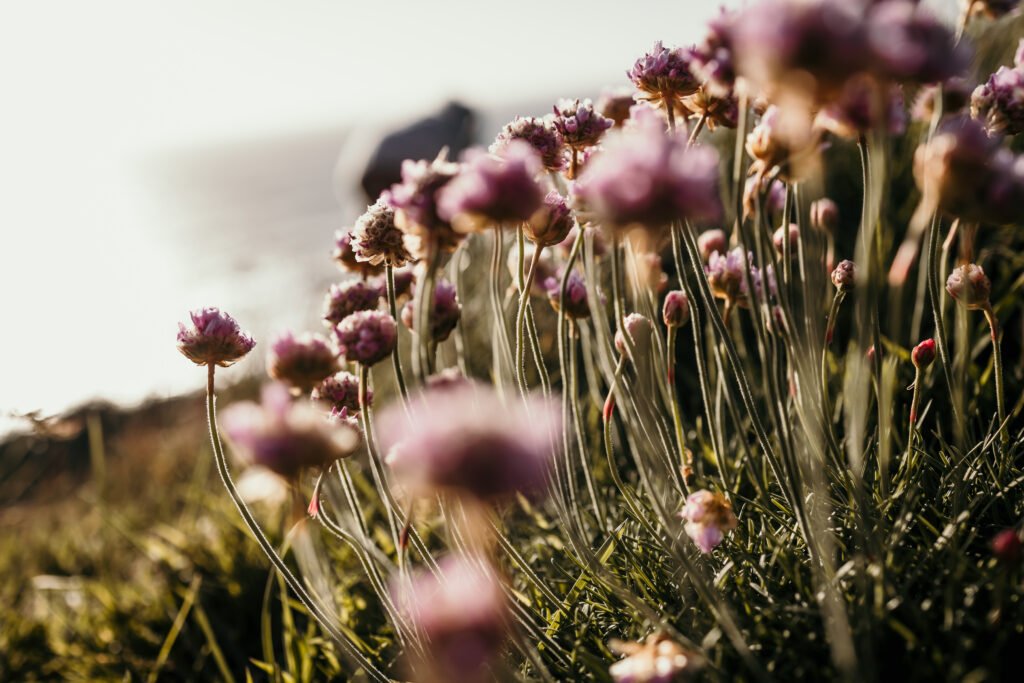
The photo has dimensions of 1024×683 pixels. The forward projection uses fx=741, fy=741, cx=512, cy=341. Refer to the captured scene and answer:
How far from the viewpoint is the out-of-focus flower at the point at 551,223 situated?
4.13ft

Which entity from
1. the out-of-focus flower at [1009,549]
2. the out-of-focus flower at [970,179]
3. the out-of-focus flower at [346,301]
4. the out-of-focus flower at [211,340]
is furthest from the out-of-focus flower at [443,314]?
the out-of-focus flower at [1009,549]

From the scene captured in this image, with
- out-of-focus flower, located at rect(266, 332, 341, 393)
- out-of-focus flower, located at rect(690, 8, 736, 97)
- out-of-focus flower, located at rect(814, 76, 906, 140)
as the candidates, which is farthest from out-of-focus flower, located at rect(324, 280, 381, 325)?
out-of-focus flower, located at rect(814, 76, 906, 140)

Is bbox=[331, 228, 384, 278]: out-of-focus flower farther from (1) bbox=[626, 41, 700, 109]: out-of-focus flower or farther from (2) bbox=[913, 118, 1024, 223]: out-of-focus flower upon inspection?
(2) bbox=[913, 118, 1024, 223]: out-of-focus flower

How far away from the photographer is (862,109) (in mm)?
876

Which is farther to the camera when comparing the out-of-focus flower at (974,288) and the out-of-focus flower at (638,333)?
the out-of-focus flower at (638,333)

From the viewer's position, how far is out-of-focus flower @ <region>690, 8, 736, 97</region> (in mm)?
933

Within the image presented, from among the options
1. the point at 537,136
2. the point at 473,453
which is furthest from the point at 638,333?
the point at 473,453

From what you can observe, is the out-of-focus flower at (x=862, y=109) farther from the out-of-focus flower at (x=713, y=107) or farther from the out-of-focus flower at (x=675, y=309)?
the out-of-focus flower at (x=675, y=309)

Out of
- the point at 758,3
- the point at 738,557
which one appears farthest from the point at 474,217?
the point at 738,557

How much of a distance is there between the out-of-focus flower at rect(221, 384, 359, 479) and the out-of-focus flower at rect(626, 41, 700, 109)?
0.84m

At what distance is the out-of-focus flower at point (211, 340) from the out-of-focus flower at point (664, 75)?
0.84 meters

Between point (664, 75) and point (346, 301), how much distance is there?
2.35 ft

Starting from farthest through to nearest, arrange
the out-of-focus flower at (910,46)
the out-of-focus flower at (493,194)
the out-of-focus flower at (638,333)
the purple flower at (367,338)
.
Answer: the out-of-focus flower at (638,333) → the purple flower at (367,338) → the out-of-focus flower at (493,194) → the out-of-focus flower at (910,46)

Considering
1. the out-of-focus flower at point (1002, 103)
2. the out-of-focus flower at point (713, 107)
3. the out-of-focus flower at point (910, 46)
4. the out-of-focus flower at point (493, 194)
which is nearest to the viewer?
the out-of-focus flower at point (910, 46)
